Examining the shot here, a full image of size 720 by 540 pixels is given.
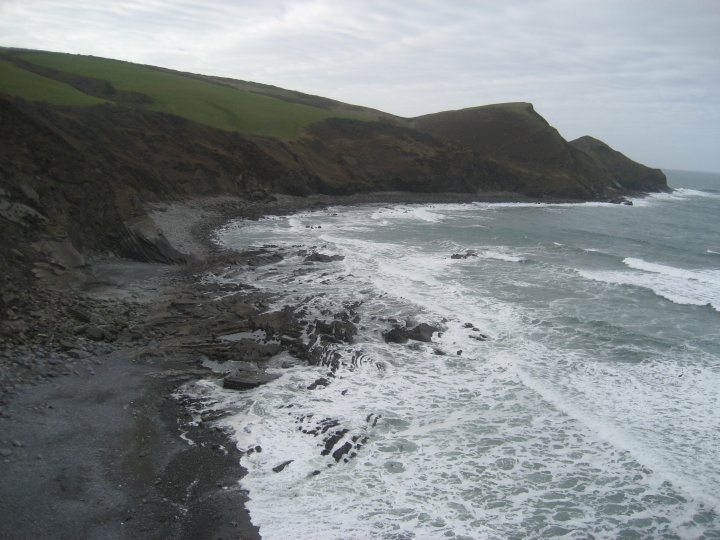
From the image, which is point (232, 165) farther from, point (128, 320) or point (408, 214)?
point (128, 320)

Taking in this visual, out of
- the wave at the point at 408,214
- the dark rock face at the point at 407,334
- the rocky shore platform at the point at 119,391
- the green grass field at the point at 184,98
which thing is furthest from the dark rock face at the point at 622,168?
Result: the rocky shore platform at the point at 119,391

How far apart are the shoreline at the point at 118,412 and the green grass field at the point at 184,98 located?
89.5 ft

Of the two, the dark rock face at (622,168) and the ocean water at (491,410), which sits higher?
the dark rock face at (622,168)

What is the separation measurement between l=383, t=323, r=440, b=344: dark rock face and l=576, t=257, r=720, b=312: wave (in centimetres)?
1212

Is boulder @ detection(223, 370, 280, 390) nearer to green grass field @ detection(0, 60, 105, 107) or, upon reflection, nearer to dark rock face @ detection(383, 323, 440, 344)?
dark rock face @ detection(383, 323, 440, 344)

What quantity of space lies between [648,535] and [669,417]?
4.68 meters

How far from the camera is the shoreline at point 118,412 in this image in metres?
8.27

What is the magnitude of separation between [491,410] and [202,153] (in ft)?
108

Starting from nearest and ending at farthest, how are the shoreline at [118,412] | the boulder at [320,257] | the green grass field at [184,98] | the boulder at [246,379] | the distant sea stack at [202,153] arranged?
the shoreline at [118,412] → the boulder at [246,379] → the distant sea stack at [202,153] → the boulder at [320,257] → the green grass field at [184,98]

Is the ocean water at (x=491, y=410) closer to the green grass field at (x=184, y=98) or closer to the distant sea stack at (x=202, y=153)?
the distant sea stack at (x=202, y=153)

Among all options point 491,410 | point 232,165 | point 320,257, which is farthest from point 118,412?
point 232,165

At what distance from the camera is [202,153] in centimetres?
3959

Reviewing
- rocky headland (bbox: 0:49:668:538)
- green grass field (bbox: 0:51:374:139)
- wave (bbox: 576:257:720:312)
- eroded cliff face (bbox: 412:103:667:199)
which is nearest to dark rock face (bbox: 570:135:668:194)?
eroded cliff face (bbox: 412:103:667:199)

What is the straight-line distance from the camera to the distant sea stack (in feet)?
69.0
